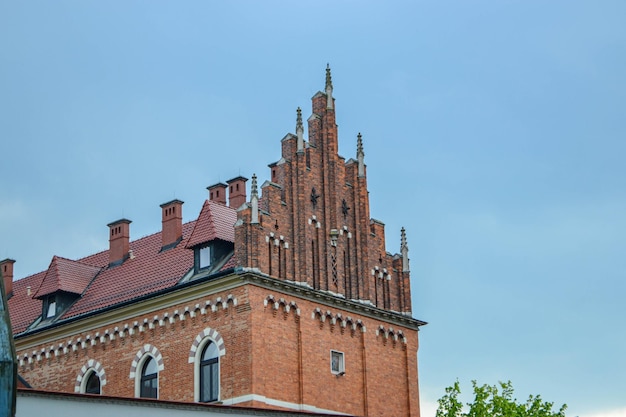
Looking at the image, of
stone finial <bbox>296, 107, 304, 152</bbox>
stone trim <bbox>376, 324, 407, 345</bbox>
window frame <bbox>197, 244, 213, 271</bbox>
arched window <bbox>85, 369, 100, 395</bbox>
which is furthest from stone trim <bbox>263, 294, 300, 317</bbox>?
arched window <bbox>85, 369, 100, 395</bbox>

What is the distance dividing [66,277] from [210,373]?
40.6ft

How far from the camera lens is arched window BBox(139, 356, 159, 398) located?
45438mm

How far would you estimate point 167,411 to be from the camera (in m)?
27.5

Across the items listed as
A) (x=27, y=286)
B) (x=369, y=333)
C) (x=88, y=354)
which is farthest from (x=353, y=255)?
(x=27, y=286)

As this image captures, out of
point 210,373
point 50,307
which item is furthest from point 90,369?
point 210,373

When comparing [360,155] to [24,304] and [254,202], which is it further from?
[24,304]

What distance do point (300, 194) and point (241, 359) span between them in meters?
7.57

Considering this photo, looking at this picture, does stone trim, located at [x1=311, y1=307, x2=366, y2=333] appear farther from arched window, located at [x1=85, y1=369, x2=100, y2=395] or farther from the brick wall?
arched window, located at [x1=85, y1=369, x2=100, y2=395]

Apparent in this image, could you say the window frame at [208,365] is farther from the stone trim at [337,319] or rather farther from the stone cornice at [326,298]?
the stone trim at [337,319]

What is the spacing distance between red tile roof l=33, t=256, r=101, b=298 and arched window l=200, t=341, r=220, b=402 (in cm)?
1090

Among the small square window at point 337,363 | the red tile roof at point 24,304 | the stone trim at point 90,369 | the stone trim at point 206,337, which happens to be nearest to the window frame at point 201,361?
the stone trim at point 206,337

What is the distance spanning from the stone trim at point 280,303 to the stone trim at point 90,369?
29.2 ft

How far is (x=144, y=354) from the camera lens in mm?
45938

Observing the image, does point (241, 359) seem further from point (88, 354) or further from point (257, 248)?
point (88, 354)
